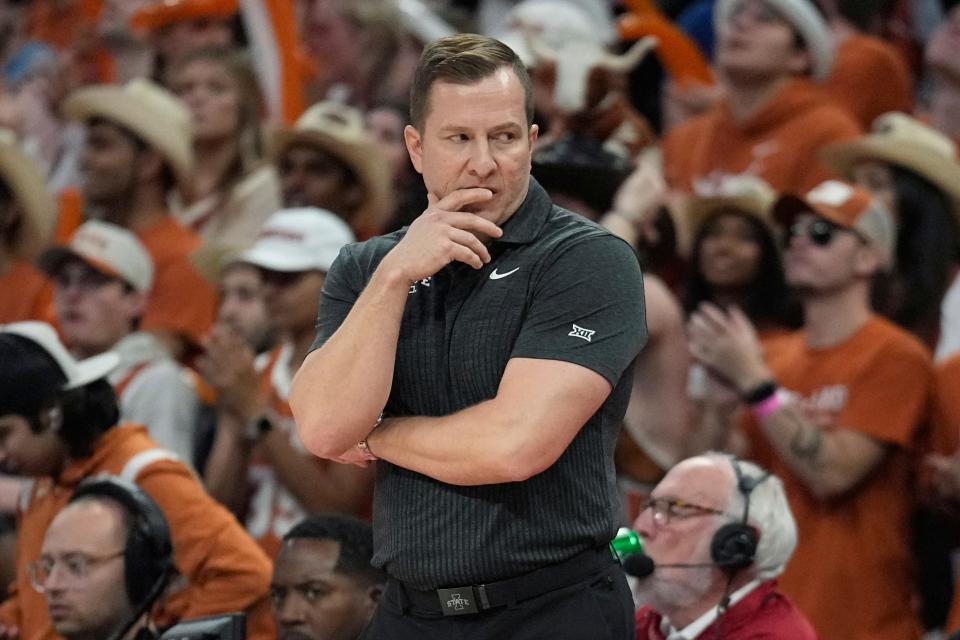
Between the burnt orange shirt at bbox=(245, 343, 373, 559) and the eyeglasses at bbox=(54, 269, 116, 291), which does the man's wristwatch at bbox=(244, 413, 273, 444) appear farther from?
the eyeglasses at bbox=(54, 269, 116, 291)

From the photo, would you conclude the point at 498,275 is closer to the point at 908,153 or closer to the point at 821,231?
the point at 821,231

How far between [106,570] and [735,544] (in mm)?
1645

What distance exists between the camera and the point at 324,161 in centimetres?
725

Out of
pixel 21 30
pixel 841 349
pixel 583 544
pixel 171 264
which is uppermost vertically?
pixel 583 544

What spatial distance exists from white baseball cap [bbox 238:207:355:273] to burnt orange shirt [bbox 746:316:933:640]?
1763mm

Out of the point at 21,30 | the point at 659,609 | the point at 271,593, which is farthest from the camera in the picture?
the point at 21,30

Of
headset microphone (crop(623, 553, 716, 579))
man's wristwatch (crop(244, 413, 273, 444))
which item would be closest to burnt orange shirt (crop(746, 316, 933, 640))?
headset microphone (crop(623, 553, 716, 579))

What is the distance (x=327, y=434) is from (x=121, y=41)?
656 cm

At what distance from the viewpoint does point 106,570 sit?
4.71 meters

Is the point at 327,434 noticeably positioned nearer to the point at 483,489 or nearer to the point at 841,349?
the point at 483,489

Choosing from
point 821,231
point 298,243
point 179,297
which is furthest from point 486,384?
point 179,297

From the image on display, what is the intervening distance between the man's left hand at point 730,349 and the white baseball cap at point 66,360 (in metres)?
1.74

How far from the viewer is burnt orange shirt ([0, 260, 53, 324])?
7207 millimetres

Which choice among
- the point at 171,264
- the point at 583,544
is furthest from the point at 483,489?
the point at 171,264
